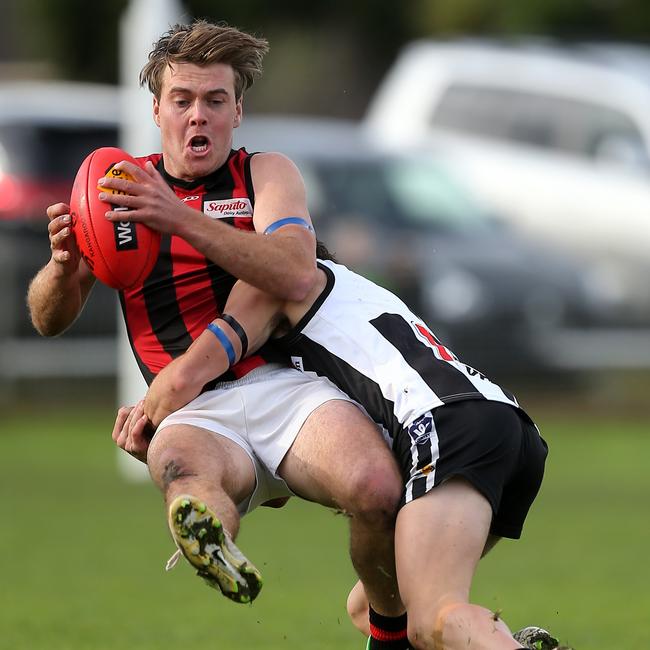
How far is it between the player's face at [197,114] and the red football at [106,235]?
7.2 inches

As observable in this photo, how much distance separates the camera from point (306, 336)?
520 cm

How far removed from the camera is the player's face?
520 cm

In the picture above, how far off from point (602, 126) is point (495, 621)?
13326mm

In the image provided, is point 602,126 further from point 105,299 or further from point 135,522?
point 135,522

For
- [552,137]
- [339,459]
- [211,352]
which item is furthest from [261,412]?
[552,137]

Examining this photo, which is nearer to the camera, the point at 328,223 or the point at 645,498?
the point at 645,498

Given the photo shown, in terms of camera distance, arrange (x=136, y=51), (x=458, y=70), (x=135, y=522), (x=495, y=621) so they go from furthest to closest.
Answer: (x=458, y=70)
(x=136, y=51)
(x=135, y=522)
(x=495, y=621)

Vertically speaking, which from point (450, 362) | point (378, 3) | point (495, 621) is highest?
point (450, 362)

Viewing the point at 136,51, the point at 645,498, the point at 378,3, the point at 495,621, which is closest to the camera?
the point at 495,621

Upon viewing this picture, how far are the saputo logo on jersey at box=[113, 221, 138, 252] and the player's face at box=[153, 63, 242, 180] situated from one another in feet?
1.13

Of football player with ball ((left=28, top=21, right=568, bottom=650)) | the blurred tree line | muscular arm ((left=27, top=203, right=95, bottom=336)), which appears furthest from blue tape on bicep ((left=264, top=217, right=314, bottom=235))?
the blurred tree line

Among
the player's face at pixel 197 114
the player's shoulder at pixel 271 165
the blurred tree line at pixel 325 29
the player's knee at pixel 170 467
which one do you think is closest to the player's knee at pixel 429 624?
the player's knee at pixel 170 467

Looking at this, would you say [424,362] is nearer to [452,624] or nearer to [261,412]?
[261,412]

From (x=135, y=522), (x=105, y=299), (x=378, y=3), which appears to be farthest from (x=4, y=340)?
(x=378, y=3)
